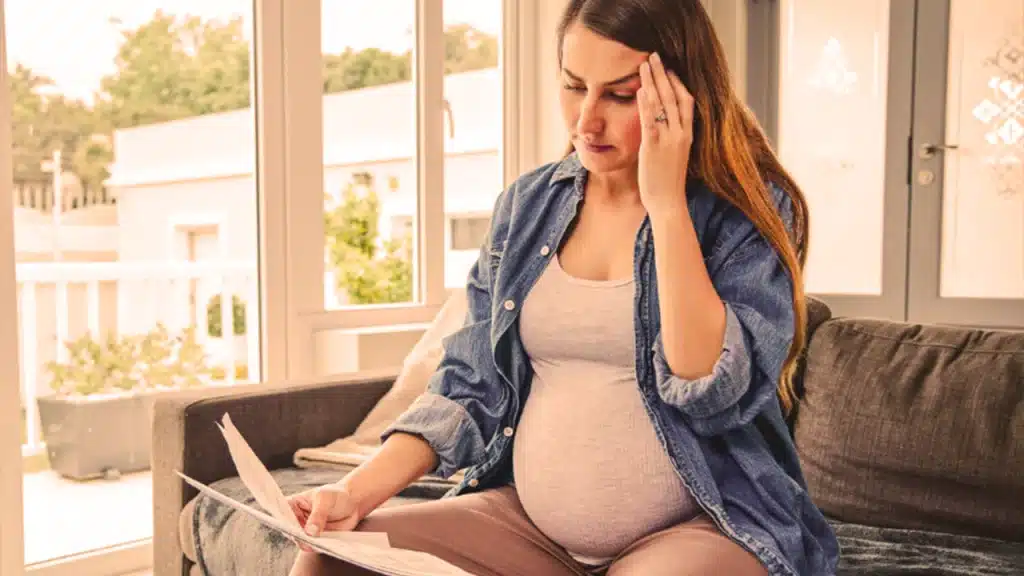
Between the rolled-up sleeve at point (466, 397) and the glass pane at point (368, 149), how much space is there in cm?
176

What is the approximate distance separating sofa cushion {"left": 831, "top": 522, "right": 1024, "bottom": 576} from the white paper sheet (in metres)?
0.80

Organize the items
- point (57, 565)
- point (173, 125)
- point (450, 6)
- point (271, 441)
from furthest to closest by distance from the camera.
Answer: point (450, 6) < point (173, 125) < point (57, 565) < point (271, 441)

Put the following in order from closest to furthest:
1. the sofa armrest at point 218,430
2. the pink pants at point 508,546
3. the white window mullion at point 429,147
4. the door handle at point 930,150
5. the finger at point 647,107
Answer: the pink pants at point 508,546 → the finger at point 647,107 → the sofa armrest at point 218,430 → the white window mullion at point 429,147 → the door handle at point 930,150

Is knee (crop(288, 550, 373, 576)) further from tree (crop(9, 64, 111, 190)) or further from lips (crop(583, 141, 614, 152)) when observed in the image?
tree (crop(9, 64, 111, 190))

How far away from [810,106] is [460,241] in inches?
57.8

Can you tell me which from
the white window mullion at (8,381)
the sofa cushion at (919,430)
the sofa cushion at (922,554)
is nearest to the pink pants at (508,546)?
the sofa cushion at (922,554)

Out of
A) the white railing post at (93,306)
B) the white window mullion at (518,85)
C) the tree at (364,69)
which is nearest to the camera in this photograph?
the white railing post at (93,306)

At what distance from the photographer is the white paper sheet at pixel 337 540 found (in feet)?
2.80

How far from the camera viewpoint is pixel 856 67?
368 cm

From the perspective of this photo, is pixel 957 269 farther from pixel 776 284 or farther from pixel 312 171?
pixel 776 284

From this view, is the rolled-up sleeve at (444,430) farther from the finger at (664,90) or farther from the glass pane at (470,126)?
the glass pane at (470,126)

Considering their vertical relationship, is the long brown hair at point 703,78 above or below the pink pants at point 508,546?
above

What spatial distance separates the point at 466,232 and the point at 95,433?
1344mm

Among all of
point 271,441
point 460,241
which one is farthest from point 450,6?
point 271,441
